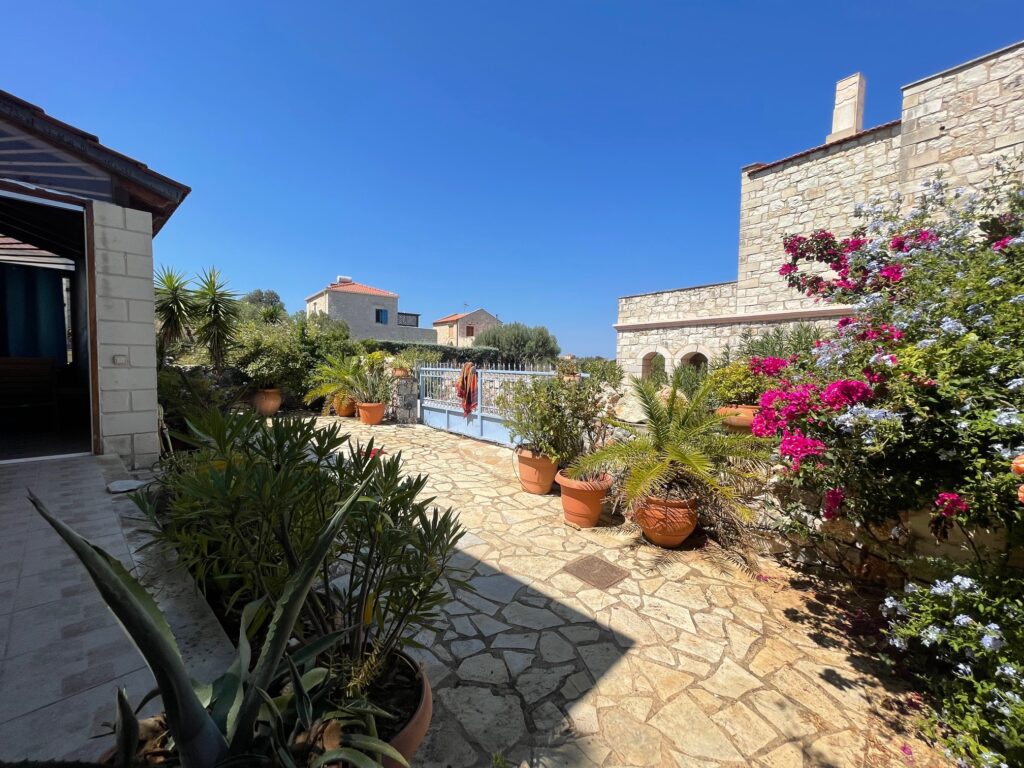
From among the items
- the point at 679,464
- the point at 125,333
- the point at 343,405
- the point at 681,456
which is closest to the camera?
the point at 681,456

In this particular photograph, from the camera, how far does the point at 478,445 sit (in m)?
7.86

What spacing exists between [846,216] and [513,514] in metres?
11.9

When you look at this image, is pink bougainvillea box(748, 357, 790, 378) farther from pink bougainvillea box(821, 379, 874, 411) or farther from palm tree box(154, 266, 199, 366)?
palm tree box(154, 266, 199, 366)

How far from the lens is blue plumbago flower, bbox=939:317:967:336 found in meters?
2.02

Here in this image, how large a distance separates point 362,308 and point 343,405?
22.1 metres

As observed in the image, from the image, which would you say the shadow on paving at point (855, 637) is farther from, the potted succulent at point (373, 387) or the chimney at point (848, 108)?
the chimney at point (848, 108)

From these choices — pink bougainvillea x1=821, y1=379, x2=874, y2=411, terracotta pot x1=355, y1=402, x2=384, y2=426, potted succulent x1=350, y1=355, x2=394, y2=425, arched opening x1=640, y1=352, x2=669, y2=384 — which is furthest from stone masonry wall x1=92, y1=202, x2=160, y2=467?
arched opening x1=640, y1=352, x2=669, y2=384

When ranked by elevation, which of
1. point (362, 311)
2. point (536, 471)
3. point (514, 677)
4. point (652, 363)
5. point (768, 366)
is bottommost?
point (514, 677)

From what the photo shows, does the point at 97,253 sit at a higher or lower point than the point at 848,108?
lower

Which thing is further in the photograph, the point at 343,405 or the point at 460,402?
the point at 343,405

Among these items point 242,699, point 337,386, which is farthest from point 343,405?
point 242,699

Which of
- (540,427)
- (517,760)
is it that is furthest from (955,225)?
(517,760)

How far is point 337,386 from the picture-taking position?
33.5ft

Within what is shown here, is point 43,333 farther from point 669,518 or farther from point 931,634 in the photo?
point 931,634
